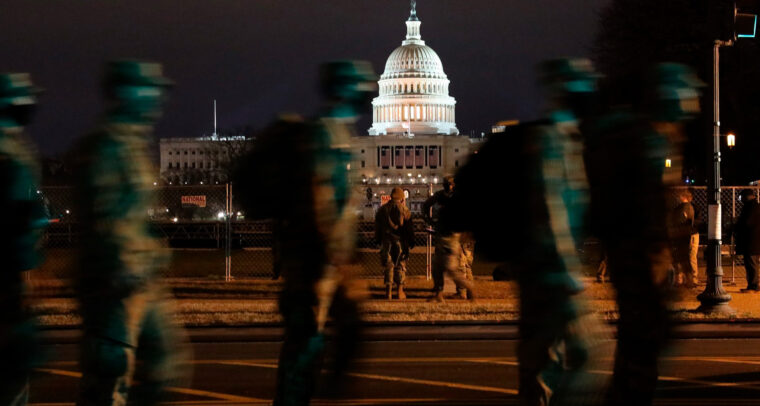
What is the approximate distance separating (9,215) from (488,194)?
6.93ft

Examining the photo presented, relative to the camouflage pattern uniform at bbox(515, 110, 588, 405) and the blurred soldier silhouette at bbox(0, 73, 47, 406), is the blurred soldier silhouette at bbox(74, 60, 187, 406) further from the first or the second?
the camouflage pattern uniform at bbox(515, 110, 588, 405)

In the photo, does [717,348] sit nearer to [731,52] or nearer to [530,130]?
[530,130]

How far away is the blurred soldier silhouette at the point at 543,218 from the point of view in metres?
4.99

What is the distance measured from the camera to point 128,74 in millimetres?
4824

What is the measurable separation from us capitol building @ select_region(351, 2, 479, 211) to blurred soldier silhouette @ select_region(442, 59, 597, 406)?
127m

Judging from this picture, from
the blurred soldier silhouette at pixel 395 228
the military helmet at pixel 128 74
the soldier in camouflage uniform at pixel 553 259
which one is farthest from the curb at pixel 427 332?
the military helmet at pixel 128 74

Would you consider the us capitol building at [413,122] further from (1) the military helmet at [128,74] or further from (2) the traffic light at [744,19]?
(1) the military helmet at [128,74]

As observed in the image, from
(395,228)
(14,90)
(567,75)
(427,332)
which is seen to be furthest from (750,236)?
(14,90)

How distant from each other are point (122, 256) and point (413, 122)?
14768 centimetres

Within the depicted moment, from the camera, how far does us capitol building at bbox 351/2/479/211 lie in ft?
468

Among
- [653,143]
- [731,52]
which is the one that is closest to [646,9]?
[731,52]

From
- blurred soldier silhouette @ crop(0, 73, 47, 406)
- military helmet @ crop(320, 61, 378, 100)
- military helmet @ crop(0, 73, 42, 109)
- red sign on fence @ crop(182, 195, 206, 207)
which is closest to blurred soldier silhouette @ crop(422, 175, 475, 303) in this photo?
red sign on fence @ crop(182, 195, 206, 207)

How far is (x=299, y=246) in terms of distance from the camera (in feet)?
16.8

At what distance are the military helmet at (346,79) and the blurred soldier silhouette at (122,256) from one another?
830 mm
